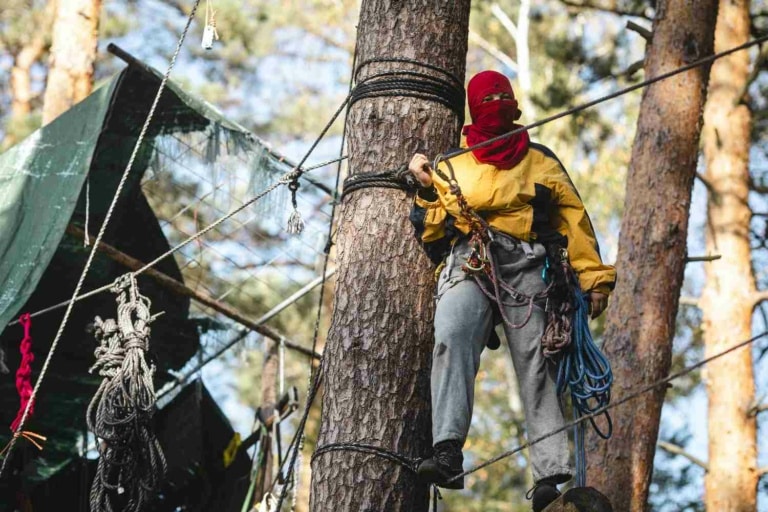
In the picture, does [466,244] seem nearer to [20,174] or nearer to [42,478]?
[20,174]

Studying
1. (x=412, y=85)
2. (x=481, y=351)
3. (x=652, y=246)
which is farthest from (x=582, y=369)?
(x=652, y=246)

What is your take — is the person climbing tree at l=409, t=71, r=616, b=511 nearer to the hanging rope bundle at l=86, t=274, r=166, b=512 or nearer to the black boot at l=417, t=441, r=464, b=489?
the black boot at l=417, t=441, r=464, b=489

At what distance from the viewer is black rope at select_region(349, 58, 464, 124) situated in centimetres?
368

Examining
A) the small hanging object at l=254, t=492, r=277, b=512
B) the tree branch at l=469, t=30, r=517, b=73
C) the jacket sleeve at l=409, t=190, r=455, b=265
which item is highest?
the tree branch at l=469, t=30, r=517, b=73

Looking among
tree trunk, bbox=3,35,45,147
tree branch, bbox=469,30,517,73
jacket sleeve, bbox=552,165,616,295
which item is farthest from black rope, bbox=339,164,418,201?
tree branch, bbox=469,30,517,73

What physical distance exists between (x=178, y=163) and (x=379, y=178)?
2825mm

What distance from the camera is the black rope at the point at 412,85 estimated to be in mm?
3682

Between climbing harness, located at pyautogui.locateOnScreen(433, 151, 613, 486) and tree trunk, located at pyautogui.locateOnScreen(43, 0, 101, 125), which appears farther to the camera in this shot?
tree trunk, located at pyautogui.locateOnScreen(43, 0, 101, 125)

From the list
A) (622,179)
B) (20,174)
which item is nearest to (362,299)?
(20,174)

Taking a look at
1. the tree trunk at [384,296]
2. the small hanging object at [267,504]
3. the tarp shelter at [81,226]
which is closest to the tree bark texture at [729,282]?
the small hanging object at [267,504]

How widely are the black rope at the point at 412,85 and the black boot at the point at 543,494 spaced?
1275 millimetres

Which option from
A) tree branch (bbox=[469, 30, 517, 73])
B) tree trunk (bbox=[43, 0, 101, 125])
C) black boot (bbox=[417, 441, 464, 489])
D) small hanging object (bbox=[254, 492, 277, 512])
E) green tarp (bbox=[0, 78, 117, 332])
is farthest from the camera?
tree branch (bbox=[469, 30, 517, 73])

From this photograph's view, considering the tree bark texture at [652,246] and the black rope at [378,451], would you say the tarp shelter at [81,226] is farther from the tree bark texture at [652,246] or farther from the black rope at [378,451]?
the tree bark texture at [652,246]

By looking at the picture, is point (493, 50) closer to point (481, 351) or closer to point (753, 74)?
point (753, 74)
